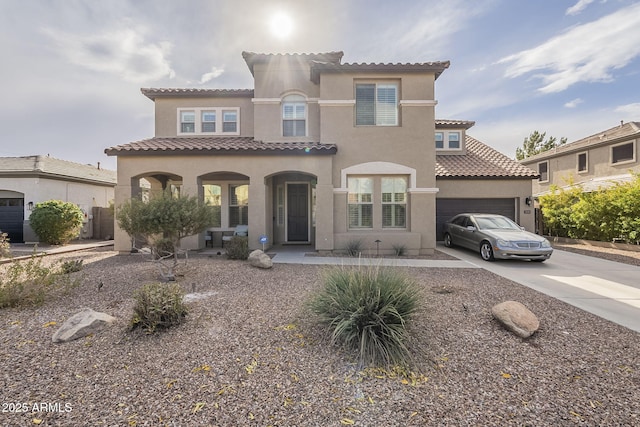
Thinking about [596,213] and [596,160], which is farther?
[596,160]

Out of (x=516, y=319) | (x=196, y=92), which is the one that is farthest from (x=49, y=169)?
(x=516, y=319)

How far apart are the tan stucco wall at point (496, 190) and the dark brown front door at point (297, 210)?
6576mm

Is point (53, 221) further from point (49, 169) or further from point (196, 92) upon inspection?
point (196, 92)

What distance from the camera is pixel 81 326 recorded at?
379 centimetres

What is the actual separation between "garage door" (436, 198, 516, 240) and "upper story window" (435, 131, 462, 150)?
373cm

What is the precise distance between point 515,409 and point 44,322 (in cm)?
633

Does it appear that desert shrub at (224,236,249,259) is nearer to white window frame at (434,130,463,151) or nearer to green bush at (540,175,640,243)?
white window frame at (434,130,463,151)

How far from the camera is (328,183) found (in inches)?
401

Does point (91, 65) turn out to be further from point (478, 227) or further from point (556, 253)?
point (556, 253)

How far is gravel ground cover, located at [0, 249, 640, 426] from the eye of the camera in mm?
2529

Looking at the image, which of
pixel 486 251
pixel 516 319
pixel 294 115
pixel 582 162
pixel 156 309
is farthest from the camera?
pixel 582 162

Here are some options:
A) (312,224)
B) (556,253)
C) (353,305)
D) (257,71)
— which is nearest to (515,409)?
(353,305)

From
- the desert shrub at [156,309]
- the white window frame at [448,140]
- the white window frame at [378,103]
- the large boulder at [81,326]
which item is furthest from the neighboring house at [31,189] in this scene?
the white window frame at [448,140]

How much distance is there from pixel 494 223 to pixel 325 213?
20.9 feet
